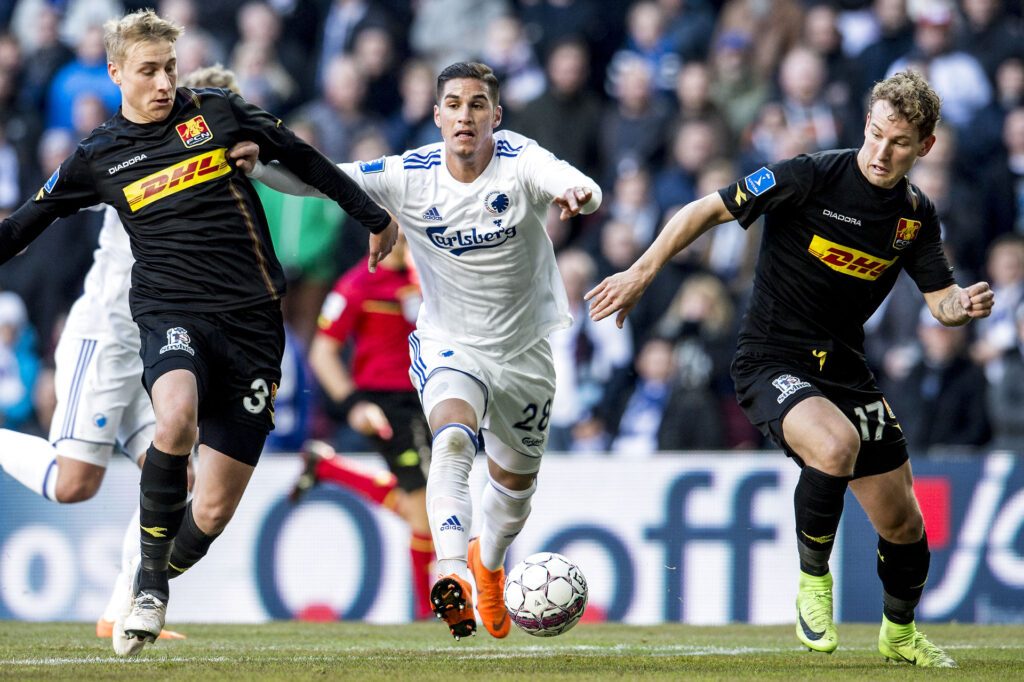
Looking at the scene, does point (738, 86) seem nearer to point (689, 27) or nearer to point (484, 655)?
point (689, 27)

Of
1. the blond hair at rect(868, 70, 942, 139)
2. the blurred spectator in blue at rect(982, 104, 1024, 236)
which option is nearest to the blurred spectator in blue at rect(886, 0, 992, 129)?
the blurred spectator in blue at rect(982, 104, 1024, 236)

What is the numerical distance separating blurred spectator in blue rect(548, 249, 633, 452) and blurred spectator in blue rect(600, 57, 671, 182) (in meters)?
1.58

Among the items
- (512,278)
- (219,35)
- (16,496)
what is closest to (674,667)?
(512,278)

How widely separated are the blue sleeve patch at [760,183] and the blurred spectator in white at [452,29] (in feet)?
27.7

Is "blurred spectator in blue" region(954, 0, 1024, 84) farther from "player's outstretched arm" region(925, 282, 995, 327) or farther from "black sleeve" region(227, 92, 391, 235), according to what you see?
"black sleeve" region(227, 92, 391, 235)

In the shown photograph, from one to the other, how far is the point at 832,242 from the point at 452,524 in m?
2.24

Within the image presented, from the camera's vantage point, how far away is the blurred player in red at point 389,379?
9.62 meters

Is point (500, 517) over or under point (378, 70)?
under

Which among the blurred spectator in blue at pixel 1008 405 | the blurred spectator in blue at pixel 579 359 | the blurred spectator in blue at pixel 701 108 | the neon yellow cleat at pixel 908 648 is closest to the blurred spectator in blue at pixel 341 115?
the blurred spectator in blue at pixel 579 359

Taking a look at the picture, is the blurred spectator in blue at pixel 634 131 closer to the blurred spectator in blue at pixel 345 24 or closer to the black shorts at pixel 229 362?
the blurred spectator in blue at pixel 345 24

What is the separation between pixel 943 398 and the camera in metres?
10.8

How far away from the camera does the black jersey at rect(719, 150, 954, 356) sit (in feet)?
21.6

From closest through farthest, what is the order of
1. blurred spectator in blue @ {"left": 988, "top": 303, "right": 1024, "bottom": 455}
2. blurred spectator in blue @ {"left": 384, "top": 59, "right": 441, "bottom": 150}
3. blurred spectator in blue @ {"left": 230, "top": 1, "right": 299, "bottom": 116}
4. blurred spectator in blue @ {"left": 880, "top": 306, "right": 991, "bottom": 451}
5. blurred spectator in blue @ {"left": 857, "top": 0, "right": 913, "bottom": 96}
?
blurred spectator in blue @ {"left": 988, "top": 303, "right": 1024, "bottom": 455}
blurred spectator in blue @ {"left": 880, "top": 306, "right": 991, "bottom": 451}
blurred spectator in blue @ {"left": 857, "top": 0, "right": 913, "bottom": 96}
blurred spectator in blue @ {"left": 384, "top": 59, "right": 441, "bottom": 150}
blurred spectator in blue @ {"left": 230, "top": 1, "right": 299, "bottom": 116}

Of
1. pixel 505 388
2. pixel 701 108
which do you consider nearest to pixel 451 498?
pixel 505 388
